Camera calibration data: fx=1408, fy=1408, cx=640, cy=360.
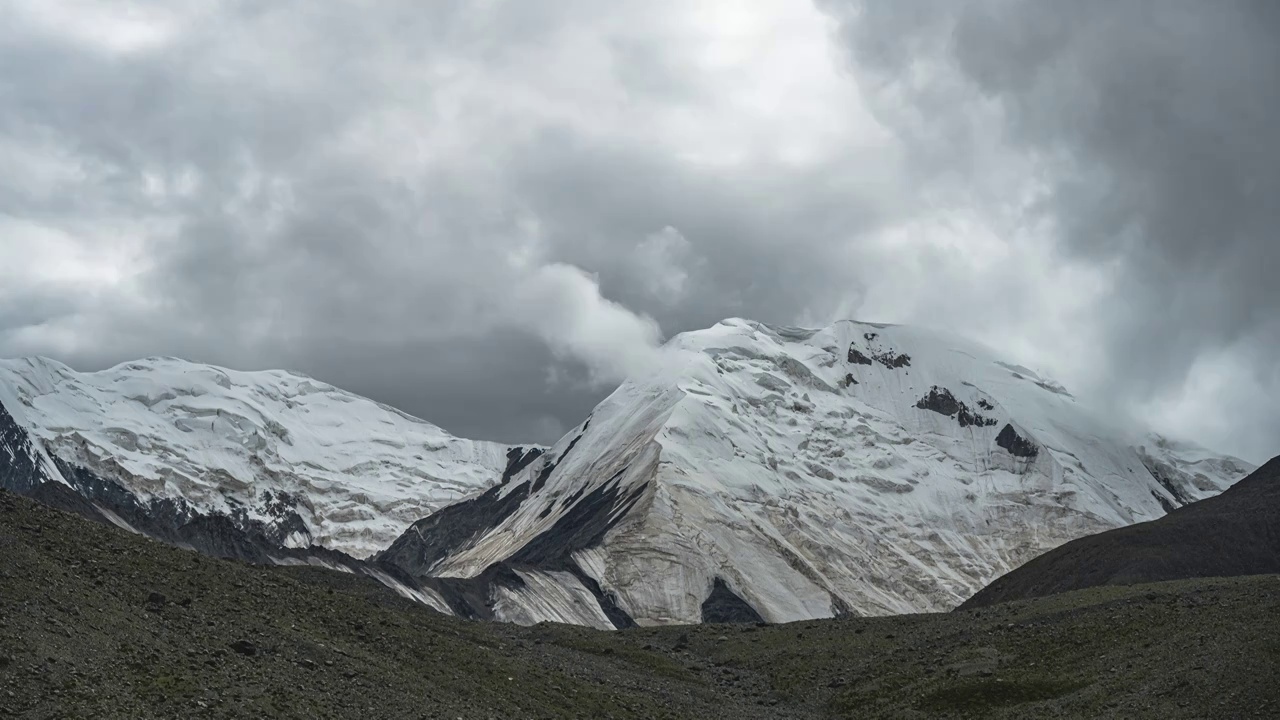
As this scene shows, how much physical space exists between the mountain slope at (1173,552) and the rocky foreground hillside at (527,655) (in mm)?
69393

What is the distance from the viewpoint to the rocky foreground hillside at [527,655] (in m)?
51.1

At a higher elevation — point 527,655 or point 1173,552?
point 1173,552

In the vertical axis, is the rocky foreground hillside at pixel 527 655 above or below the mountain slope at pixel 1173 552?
below

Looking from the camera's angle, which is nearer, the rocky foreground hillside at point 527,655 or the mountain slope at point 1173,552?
the rocky foreground hillside at point 527,655

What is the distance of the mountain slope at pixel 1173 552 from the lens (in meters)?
153

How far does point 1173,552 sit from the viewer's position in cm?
15588

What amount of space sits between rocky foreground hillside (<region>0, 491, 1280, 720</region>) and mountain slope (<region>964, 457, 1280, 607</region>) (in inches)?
2732

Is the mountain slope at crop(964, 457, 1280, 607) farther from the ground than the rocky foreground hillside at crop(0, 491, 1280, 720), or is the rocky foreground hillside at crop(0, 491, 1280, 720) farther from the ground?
the mountain slope at crop(964, 457, 1280, 607)

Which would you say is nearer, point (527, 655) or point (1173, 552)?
point (527, 655)

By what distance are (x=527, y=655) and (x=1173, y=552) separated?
101 metres

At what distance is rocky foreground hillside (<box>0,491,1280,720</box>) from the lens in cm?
5109

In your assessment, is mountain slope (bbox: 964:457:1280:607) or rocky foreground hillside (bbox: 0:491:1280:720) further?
mountain slope (bbox: 964:457:1280:607)

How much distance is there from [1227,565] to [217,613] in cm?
12466

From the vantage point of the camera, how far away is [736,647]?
302ft
